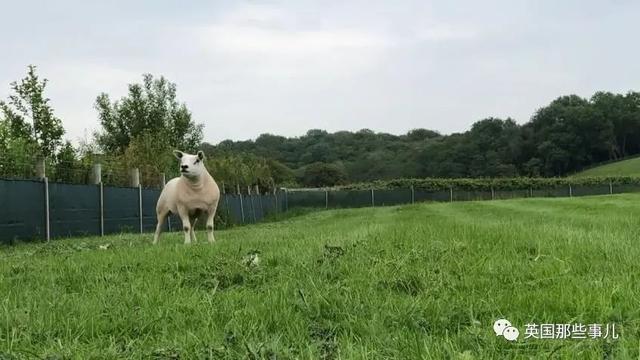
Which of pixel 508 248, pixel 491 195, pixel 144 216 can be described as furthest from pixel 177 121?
pixel 508 248

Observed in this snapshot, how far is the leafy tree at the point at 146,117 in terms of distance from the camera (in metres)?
42.3

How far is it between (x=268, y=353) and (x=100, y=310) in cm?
156

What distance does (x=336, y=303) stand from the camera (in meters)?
3.44

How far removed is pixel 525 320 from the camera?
2.94 metres

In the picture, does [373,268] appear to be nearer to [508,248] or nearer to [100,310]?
[508,248]

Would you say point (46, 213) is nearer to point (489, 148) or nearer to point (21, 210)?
point (21, 210)

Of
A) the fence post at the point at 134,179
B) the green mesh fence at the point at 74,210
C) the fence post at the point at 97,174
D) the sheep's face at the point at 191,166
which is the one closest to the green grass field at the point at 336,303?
the sheep's face at the point at 191,166

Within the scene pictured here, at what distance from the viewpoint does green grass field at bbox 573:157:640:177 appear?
79.2 metres

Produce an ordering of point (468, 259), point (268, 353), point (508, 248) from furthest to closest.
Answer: point (508, 248), point (468, 259), point (268, 353)

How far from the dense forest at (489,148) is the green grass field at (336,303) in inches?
3080

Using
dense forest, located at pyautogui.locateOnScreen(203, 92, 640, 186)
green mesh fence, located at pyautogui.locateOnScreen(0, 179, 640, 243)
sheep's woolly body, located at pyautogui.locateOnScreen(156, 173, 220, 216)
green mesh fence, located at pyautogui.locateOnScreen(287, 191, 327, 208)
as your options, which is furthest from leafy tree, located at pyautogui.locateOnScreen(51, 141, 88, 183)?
dense forest, located at pyautogui.locateOnScreen(203, 92, 640, 186)

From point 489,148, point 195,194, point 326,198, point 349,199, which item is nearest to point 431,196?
point 349,199

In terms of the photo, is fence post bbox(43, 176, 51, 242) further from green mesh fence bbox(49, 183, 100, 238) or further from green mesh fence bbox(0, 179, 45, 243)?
green mesh fence bbox(49, 183, 100, 238)

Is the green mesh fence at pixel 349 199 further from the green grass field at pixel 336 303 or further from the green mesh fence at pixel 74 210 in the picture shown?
the green grass field at pixel 336 303
